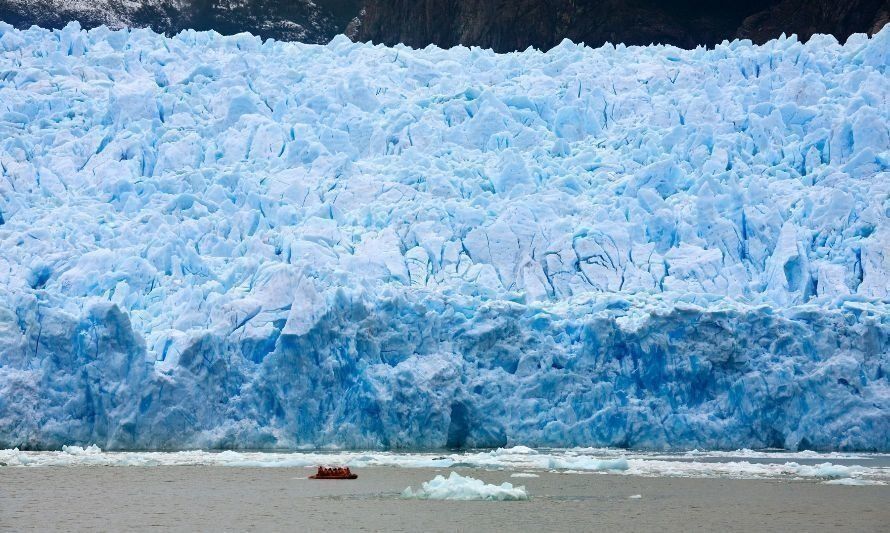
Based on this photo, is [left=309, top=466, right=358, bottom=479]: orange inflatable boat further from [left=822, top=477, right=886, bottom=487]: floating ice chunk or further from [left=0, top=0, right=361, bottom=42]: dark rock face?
[left=0, top=0, right=361, bottom=42]: dark rock face

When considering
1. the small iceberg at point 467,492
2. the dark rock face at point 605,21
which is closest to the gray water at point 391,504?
the small iceberg at point 467,492

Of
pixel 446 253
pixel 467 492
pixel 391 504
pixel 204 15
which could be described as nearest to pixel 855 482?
pixel 467 492

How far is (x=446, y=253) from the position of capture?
18.0 m

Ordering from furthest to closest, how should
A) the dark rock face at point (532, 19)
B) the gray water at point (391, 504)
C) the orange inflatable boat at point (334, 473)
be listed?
the dark rock face at point (532, 19)
the orange inflatable boat at point (334, 473)
the gray water at point (391, 504)

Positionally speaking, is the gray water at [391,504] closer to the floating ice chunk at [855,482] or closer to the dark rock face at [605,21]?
the floating ice chunk at [855,482]

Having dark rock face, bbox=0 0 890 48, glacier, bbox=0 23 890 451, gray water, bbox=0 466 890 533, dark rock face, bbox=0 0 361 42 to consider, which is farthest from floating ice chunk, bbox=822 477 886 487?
dark rock face, bbox=0 0 361 42

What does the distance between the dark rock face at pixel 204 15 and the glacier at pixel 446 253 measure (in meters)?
6.98

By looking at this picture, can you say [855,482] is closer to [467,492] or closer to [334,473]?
[467,492]

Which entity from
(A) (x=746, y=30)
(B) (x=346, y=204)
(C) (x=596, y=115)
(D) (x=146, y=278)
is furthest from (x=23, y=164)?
(A) (x=746, y=30)

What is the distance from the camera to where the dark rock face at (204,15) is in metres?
29.2

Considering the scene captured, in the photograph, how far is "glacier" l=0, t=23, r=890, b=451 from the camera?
15930 millimetres

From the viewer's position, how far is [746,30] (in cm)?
2884

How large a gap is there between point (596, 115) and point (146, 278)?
861 cm

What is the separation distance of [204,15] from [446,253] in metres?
15.5
